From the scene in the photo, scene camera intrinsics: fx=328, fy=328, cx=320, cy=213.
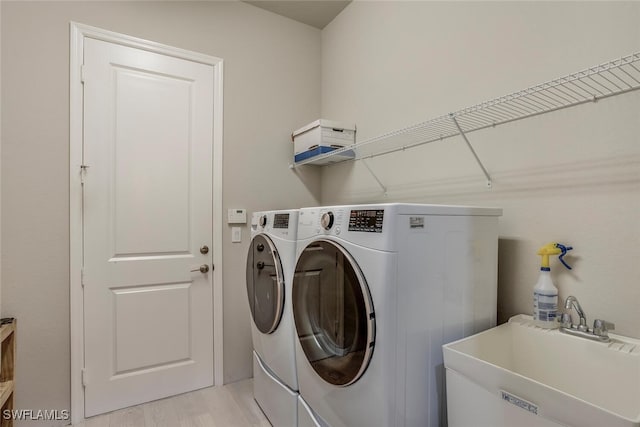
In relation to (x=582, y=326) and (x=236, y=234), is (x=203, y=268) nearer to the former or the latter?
(x=236, y=234)

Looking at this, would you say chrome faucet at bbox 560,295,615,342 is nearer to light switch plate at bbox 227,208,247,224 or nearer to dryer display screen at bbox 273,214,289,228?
dryer display screen at bbox 273,214,289,228

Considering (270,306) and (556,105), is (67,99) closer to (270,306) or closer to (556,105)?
(270,306)

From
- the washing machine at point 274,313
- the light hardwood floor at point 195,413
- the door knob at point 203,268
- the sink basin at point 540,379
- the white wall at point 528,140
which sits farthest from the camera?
the door knob at point 203,268

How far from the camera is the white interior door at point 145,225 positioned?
1.96m

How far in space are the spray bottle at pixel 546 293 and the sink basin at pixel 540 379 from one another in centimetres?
4

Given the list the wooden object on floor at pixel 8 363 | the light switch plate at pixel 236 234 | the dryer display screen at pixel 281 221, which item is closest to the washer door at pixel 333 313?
the dryer display screen at pixel 281 221

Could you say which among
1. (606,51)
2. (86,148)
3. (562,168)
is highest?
(606,51)

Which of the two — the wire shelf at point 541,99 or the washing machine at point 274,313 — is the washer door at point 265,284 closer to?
the washing machine at point 274,313

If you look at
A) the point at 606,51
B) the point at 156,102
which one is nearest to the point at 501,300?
the point at 606,51

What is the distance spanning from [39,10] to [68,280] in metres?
1.52

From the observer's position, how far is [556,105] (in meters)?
1.30

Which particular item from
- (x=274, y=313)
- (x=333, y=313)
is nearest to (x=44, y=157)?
(x=274, y=313)

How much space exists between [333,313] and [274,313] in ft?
1.58

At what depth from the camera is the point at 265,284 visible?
1819 millimetres
